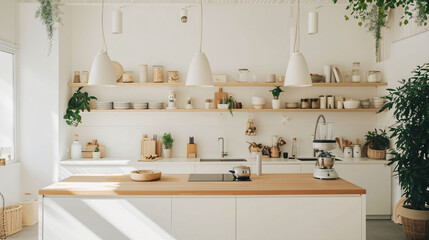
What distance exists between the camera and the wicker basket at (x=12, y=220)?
4.79 m

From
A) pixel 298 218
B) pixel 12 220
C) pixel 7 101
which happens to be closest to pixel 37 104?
pixel 7 101

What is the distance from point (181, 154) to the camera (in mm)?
6418

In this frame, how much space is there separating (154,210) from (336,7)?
194 inches

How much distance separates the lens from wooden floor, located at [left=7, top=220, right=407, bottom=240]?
4922 mm

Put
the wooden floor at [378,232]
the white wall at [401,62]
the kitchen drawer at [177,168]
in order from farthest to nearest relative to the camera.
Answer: the kitchen drawer at [177,168] → the white wall at [401,62] → the wooden floor at [378,232]

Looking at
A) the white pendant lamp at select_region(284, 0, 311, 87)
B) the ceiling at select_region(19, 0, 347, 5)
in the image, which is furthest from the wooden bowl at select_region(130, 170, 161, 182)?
the ceiling at select_region(19, 0, 347, 5)

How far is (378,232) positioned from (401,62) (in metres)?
2.61

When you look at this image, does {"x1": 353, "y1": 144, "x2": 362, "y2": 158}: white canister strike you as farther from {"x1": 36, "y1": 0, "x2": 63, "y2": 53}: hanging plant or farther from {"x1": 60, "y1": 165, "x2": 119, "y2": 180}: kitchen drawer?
{"x1": 36, "y1": 0, "x2": 63, "y2": 53}: hanging plant

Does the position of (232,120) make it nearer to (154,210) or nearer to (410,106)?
(410,106)

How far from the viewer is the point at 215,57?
21.0ft

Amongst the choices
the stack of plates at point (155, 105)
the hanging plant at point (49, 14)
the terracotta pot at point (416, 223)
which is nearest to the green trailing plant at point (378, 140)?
the terracotta pot at point (416, 223)

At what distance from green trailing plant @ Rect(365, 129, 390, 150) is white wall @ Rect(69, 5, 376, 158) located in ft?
1.13

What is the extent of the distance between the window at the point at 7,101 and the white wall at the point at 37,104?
145 mm

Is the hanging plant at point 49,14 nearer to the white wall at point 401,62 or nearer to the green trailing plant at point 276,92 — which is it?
the green trailing plant at point 276,92
